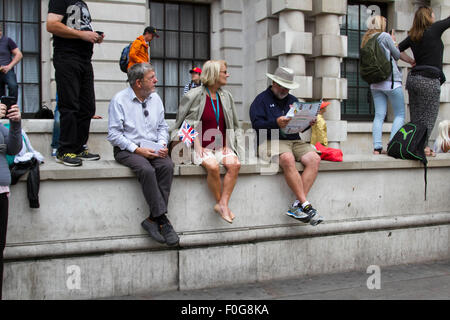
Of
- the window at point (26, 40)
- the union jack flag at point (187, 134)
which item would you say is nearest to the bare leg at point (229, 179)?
the union jack flag at point (187, 134)

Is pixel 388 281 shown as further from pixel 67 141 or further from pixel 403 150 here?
pixel 67 141

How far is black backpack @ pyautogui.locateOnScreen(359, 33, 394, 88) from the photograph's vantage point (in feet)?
23.4

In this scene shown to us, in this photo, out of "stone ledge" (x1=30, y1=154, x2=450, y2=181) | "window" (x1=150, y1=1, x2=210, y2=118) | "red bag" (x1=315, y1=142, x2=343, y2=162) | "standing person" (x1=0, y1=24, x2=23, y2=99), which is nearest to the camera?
"stone ledge" (x1=30, y1=154, x2=450, y2=181)

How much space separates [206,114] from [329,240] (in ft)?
6.76

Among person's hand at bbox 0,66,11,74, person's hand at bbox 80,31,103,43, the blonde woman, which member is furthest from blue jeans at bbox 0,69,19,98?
the blonde woman

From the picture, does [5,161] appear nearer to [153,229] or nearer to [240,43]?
[153,229]

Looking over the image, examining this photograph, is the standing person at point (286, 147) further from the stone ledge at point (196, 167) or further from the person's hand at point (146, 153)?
the person's hand at point (146, 153)

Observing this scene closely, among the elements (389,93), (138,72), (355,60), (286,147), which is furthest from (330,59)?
(138,72)

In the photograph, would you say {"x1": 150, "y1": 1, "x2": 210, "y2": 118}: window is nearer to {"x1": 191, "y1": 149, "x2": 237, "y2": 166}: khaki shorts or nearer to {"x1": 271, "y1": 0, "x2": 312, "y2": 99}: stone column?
{"x1": 271, "y1": 0, "x2": 312, "y2": 99}: stone column

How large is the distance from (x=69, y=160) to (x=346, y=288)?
314 cm

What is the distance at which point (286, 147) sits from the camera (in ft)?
19.2

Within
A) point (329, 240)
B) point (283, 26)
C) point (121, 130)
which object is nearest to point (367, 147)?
point (283, 26)

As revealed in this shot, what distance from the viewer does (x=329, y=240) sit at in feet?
19.8

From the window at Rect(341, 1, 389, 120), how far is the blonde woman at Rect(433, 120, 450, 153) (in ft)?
18.0
